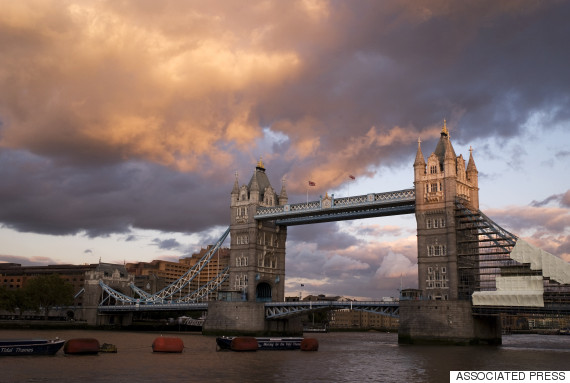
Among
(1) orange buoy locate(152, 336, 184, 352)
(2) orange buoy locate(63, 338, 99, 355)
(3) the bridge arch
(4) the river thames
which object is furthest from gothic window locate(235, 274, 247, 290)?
(2) orange buoy locate(63, 338, 99, 355)

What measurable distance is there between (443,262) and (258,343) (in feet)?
106

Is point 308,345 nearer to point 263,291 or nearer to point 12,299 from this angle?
point 263,291

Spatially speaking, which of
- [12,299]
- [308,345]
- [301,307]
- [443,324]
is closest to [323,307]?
[301,307]

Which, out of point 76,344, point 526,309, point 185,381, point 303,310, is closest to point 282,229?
point 303,310

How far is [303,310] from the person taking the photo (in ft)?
339

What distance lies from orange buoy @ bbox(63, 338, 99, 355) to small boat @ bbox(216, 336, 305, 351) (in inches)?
618

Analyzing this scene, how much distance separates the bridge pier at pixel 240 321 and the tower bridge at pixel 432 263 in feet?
0.60

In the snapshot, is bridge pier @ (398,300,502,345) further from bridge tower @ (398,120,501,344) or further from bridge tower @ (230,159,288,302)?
bridge tower @ (230,159,288,302)

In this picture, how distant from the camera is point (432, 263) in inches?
3465

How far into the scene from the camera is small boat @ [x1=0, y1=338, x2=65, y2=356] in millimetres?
55469

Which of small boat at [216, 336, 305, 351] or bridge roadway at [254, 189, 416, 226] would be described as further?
bridge roadway at [254, 189, 416, 226]

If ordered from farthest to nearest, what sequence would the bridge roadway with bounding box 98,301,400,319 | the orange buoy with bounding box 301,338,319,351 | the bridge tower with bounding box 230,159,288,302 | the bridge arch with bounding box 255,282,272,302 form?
the bridge arch with bounding box 255,282,272,302 < the bridge tower with bounding box 230,159,288,302 < the bridge roadway with bounding box 98,301,400,319 < the orange buoy with bounding box 301,338,319,351

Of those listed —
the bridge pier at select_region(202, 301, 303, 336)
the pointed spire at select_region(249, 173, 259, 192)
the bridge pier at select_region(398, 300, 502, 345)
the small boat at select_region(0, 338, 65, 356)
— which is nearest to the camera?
the small boat at select_region(0, 338, 65, 356)

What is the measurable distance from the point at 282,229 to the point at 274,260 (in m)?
6.60
